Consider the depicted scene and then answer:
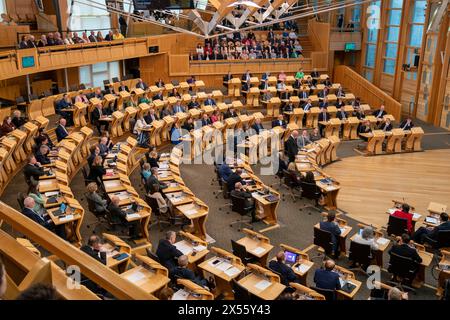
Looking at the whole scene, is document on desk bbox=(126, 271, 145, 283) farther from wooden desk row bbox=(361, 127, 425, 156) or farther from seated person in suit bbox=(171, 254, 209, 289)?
wooden desk row bbox=(361, 127, 425, 156)

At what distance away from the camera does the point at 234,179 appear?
10508 mm

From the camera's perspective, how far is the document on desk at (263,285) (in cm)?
645

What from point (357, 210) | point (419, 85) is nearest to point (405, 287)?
point (357, 210)

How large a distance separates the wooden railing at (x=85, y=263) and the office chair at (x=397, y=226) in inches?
329

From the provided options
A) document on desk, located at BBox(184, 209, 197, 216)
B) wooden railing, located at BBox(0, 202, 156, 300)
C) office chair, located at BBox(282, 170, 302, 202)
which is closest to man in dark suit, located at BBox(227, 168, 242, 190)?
office chair, located at BBox(282, 170, 302, 202)

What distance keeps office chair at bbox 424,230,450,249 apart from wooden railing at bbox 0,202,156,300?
8.08 meters

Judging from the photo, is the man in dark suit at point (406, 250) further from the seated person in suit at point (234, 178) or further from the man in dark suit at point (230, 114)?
the man in dark suit at point (230, 114)

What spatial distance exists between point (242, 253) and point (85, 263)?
6130mm

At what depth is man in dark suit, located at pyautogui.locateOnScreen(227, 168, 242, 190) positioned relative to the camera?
1049 cm

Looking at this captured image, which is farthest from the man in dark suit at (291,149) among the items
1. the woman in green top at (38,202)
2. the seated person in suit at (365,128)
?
the woman in green top at (38,202)

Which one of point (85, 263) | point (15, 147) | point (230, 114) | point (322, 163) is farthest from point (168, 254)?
point (230, 114)

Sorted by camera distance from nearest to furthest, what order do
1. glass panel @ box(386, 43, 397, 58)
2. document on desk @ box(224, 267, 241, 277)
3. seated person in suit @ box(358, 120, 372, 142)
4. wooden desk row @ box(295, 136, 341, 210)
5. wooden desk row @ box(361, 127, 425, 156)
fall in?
document on desk @ box(224, 267, 241, 277) < wooden desk row @ box(295, 136, 341, 210) < wooden desk row @ box(361, 127, 425, 156) < seated person in suit @ box(358, 120, 372, 142) < glass panel @ box(386, 43, 397, 58)

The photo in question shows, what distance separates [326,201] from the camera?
1107 cm
